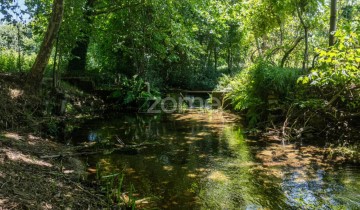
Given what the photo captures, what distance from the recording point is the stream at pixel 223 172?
426cm

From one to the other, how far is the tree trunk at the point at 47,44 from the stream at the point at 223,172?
6.30 feet

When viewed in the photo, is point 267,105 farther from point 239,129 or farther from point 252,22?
point 252,22

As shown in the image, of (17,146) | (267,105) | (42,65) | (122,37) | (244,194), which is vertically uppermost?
(122,37)

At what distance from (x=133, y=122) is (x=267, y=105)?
438cm

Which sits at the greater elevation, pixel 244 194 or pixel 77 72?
pixel 77 72

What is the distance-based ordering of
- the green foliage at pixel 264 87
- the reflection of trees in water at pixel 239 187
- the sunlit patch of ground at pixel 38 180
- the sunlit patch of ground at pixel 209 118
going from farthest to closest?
the sunlit patch of ground at pixel 209 118 → the green foliage at pixel 264 87 → the reflection of trees in water at pixel 239 187 → the sunlit patch of ground at pixel 38 180

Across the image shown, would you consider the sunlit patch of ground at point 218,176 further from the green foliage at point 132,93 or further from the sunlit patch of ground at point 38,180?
the green foliage at point 132,93

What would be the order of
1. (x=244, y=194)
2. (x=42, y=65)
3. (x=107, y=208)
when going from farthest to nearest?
(x=42, y=65), (x=244, y=194), (x=107, y=208)

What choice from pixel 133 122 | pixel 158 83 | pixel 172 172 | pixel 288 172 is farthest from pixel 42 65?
pixel 158 83

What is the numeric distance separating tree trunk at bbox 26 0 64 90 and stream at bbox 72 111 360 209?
1.92 meters

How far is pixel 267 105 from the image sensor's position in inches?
388

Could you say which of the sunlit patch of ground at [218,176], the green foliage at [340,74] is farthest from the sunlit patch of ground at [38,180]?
the green foliage at [340,74]

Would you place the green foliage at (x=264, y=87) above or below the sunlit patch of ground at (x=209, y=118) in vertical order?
above

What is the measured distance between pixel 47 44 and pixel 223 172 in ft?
20.7
